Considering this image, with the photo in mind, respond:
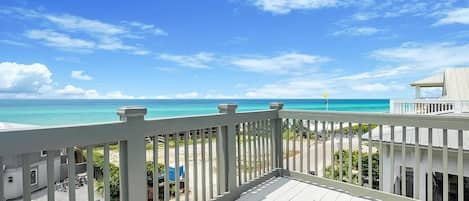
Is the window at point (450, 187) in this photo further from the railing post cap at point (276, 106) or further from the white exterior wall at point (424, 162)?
the railing post cap at point (276, 106)

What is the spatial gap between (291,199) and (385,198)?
3.34 ft

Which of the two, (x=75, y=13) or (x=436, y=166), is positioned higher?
(x=75, y=13)

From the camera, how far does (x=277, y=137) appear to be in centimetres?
389

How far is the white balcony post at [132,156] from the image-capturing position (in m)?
2.01

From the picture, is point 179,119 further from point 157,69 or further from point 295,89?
point 295,89

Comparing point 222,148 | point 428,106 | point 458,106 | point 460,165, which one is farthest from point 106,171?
point 428,106

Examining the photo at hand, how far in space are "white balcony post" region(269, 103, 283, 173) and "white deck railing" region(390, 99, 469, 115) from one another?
6933 millimetres

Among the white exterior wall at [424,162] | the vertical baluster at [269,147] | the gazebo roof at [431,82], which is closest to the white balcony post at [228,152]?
the vertical baluster at [269,147]

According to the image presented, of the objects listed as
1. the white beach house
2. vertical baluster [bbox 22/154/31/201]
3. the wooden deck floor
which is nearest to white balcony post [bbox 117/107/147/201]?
vertical baluster [bbox 22/154/31/201]

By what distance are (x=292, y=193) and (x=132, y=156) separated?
6.79ft

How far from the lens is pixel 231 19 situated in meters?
25.4

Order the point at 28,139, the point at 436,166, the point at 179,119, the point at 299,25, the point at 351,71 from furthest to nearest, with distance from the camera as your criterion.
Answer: the point at 351,71, the point at 299,25, the point at 436,166, the point at 179,119, the point at 28,139

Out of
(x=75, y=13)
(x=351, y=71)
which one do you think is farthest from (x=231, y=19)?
(x=351, y=71)

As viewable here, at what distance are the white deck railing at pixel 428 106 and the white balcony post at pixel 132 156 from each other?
9.22 meters
